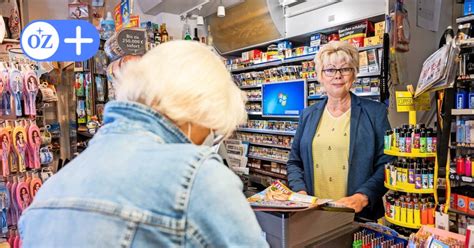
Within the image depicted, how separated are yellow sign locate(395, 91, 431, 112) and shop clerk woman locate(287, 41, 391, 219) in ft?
0.90

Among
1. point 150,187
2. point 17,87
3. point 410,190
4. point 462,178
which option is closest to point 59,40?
point 17,87

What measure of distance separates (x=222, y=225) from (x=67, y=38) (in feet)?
8.15

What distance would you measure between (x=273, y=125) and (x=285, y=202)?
13.1 ft

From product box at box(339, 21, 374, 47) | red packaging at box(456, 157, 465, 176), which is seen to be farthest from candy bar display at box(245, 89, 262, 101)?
red packaging at box(456, 157, 465, 176)

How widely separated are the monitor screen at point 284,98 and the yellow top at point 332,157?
2.51m

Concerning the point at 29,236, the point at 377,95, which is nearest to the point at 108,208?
the point at 29,236

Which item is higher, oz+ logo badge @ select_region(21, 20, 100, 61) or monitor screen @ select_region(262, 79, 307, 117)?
oz+ logo badge @ select_region(21, 20, 100, 61)

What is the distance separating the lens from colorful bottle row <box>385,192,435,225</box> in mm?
2471

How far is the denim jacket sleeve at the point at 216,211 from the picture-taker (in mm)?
625

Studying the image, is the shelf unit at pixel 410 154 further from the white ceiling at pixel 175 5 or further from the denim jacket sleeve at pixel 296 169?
the white ceiling at pixel 175 5

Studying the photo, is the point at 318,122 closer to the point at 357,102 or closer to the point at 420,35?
the point at 357,102

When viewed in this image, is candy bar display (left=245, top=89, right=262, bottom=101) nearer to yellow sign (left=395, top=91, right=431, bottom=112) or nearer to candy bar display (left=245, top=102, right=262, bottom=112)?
candy bar display (left=245, top=102, right=262, bottom=112)

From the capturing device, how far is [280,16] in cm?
498

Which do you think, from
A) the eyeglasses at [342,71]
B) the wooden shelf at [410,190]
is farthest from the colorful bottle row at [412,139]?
the eyeglasses at [342,71]
